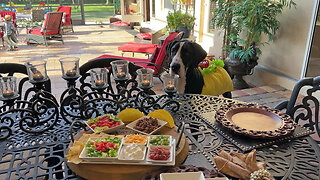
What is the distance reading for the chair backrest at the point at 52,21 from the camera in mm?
7383

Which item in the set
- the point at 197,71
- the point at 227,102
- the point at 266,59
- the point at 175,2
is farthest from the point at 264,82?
the point at 175,2

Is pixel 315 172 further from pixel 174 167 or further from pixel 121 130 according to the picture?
pixel 121 130

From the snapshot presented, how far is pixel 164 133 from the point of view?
51.3 inches

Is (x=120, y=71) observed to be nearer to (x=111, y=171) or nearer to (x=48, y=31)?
(x=111, y=171)

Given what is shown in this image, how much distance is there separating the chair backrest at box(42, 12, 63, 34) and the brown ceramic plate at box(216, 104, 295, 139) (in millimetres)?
7160

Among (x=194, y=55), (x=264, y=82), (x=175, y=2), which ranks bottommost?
(x=264, y=82)

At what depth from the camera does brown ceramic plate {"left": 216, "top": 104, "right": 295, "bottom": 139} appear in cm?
125

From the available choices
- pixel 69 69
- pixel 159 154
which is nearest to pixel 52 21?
pixel 69 69

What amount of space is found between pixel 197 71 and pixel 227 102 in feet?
1.99

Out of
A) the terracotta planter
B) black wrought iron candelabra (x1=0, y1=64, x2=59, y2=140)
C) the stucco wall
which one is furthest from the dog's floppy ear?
the stucco wall

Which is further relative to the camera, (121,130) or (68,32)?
(68,32)

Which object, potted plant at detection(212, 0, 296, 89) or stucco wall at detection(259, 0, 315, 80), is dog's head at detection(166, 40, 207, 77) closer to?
potted plant at detection(212, 0, 296, 89)

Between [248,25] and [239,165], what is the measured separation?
9.86ft

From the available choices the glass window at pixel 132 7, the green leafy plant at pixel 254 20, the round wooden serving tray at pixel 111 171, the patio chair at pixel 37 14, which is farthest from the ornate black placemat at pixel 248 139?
the patio chair at pixel 37 14
